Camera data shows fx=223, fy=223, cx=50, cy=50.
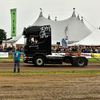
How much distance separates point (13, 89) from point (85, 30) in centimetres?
3639

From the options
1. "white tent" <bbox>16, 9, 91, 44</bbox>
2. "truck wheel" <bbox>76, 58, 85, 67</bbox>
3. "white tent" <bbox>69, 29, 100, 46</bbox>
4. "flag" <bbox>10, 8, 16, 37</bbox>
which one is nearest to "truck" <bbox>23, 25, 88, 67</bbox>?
Result: "truck wheel" <bbox>76, 58, 85, 67</bbox>

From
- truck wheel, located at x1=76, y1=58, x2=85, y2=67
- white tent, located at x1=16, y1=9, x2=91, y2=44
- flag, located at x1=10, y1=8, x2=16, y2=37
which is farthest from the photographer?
white tent, located at x1=16, y1=9, x2=91, y2=44

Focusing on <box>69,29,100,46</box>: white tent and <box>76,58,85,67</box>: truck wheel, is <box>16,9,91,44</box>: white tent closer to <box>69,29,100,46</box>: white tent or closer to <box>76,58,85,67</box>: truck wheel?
<box>69,29,100,46</box>: white tent

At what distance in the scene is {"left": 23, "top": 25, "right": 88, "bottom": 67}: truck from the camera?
17.1m

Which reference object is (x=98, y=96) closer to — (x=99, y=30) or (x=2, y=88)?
(x=2, y=88)

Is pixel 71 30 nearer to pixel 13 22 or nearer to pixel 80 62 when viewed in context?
pixel 13 22

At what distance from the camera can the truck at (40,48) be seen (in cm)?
1706

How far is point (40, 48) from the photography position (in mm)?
17219

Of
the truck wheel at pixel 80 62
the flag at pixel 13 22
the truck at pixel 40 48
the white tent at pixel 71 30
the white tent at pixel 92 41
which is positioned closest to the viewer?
the truck at pixel 40 48

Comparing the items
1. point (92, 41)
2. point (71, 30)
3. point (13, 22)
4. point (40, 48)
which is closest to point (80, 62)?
point (40, 48)

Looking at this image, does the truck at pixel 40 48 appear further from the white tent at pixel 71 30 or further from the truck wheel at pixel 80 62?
the white tent at pixel 71 30

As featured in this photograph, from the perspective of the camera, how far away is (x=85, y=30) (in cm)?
4322

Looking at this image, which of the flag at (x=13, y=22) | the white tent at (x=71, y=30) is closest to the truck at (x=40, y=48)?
the flag at (x=13, y=22)

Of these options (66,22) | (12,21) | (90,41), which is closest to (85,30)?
(66,22)
